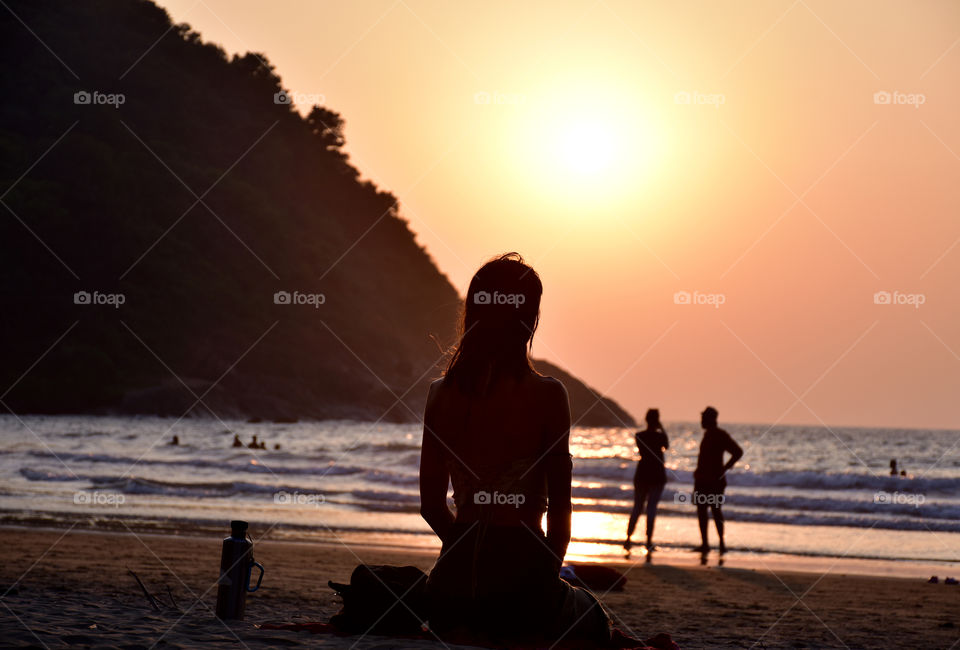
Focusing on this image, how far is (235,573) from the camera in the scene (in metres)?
5.70

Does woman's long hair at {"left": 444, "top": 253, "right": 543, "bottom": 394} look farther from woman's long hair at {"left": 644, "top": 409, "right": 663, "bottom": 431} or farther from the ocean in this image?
woman's long hair at {"left": 644, "top": 409, "right": 663, "bottom": 431}

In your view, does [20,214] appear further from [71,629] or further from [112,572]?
[71,629]

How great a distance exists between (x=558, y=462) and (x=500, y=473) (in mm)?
253

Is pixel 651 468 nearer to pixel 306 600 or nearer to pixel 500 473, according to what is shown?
pixel 306 600

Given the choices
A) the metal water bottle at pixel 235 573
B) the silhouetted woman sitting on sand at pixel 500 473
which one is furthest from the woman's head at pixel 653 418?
the silhouetted woman sitting on sand at pixel 500 473

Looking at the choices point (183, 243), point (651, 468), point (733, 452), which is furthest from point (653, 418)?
point (183, 243)

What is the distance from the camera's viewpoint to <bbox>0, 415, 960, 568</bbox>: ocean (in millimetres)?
15641

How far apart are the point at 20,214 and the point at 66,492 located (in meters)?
58.7

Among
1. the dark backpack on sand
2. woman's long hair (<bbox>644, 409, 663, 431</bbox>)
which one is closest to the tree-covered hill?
woman's long hair (<bbox>644, 409, 663, 431</bbox>)

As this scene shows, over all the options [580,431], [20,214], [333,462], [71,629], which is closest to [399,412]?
[580,431]

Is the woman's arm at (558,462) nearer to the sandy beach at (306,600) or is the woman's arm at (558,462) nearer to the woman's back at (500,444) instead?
the woman's back at (500,444)

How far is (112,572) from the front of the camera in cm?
1013

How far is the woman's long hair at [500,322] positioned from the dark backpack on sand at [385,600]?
46.6 inches

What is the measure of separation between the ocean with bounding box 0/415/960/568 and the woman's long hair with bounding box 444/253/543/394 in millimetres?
9932
